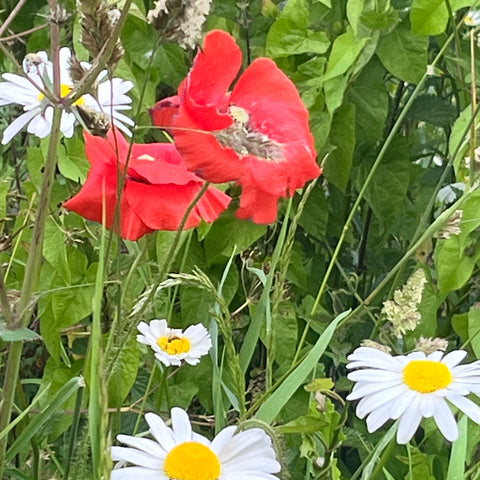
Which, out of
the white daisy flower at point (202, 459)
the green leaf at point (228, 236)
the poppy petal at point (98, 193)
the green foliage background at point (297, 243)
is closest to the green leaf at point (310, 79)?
the green foliage background at point (297, 243)

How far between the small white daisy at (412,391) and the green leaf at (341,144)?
41 centimetres

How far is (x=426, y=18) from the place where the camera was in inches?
29.7

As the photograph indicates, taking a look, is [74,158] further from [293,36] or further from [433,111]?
[433,111]

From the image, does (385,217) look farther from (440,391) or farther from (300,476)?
(440,391)

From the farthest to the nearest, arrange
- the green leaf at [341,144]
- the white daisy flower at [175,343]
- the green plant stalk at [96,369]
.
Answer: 1. the green leaf at [341,144]
2. the white daisy flower at [175,343]
3. the green plant stalk at [96,369]

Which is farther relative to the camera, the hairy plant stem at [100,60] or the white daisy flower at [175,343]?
the white daisy flower at [175,343]

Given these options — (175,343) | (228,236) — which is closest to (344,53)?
(228,236)

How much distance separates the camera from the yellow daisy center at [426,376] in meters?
0.45

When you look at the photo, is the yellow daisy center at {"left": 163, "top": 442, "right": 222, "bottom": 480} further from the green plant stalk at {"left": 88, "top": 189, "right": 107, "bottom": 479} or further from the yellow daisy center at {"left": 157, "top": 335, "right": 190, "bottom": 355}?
the yellow daisy center at {"left": 157, "top": 335, "right": 190, "bottom": 355}

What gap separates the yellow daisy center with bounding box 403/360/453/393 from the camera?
454 mm

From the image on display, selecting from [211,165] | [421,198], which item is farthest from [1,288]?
[421,198]

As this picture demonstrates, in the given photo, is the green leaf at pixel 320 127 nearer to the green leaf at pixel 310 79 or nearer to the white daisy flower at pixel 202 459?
the green leaf at pixel 310 79

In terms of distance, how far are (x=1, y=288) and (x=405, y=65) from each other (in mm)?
510

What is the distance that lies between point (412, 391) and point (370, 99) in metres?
0.50
